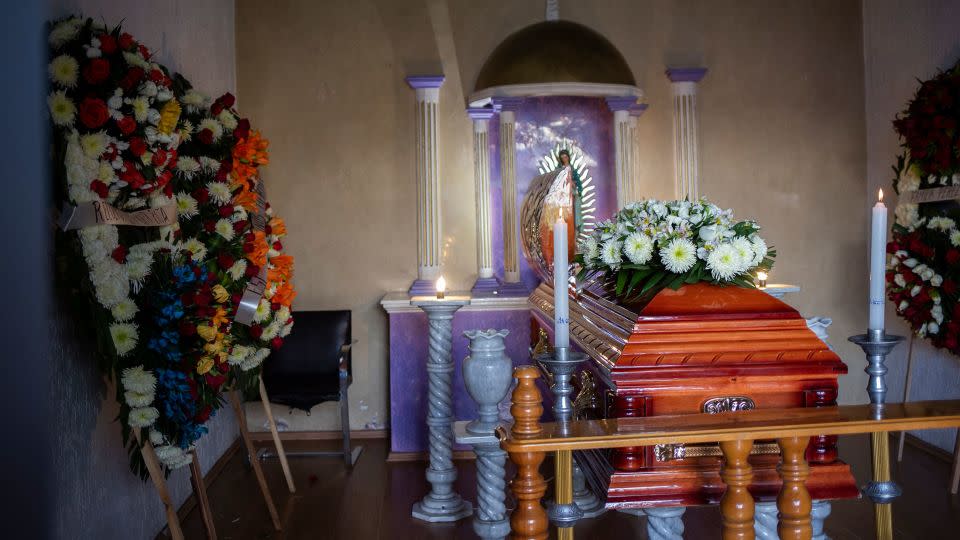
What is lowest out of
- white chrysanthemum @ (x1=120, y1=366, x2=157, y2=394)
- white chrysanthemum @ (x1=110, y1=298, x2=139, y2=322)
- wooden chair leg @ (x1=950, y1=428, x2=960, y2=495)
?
wooden chair leg @ (x1=950, y1=428, x2=960, y2=495)

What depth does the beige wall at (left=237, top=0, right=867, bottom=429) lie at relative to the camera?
5.41 m

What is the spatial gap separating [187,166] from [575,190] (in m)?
2.46

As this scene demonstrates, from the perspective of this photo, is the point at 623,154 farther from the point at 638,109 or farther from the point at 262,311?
the point at 262,311

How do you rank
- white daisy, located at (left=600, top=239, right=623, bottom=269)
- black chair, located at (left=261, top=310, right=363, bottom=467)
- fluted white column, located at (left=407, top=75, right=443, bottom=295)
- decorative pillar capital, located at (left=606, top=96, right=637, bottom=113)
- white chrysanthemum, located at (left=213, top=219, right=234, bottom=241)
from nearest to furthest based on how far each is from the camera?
white daisy, located at (left=600, top=239, right=623, bottom=269) < white chrysanthemum, located at (left=213, top=219, right=234, bottom=241) < black chair, located at (left=261, top=310, right=363, bottom=467) < decorative pillar capital, located at (left=606, top=96, right=637, bottom=113) < fluted white column, located at (left=407, top=75, right=443, bottom=295)

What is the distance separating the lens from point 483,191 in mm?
5320

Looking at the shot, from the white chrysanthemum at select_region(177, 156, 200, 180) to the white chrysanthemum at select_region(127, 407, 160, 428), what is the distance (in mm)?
975

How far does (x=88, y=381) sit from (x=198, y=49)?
224cm

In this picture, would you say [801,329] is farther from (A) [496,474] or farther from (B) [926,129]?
(B) [926,129]

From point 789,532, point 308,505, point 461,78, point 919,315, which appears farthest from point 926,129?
point 308,505

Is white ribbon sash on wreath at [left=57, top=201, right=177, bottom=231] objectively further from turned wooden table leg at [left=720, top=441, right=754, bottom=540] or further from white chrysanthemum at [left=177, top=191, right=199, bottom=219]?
turned wooden table leg at [left=720, top=441, right=754, bottom=540]

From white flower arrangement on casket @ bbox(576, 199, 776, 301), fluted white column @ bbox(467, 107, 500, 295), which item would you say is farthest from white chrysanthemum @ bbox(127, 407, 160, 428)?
fluted white column @ bbox(467, 107, 500, 295)

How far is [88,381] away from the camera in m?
2.92

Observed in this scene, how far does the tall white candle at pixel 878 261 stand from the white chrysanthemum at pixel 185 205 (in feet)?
→ 7.59

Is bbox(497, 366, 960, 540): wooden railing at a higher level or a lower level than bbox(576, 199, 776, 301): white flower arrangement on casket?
lower
